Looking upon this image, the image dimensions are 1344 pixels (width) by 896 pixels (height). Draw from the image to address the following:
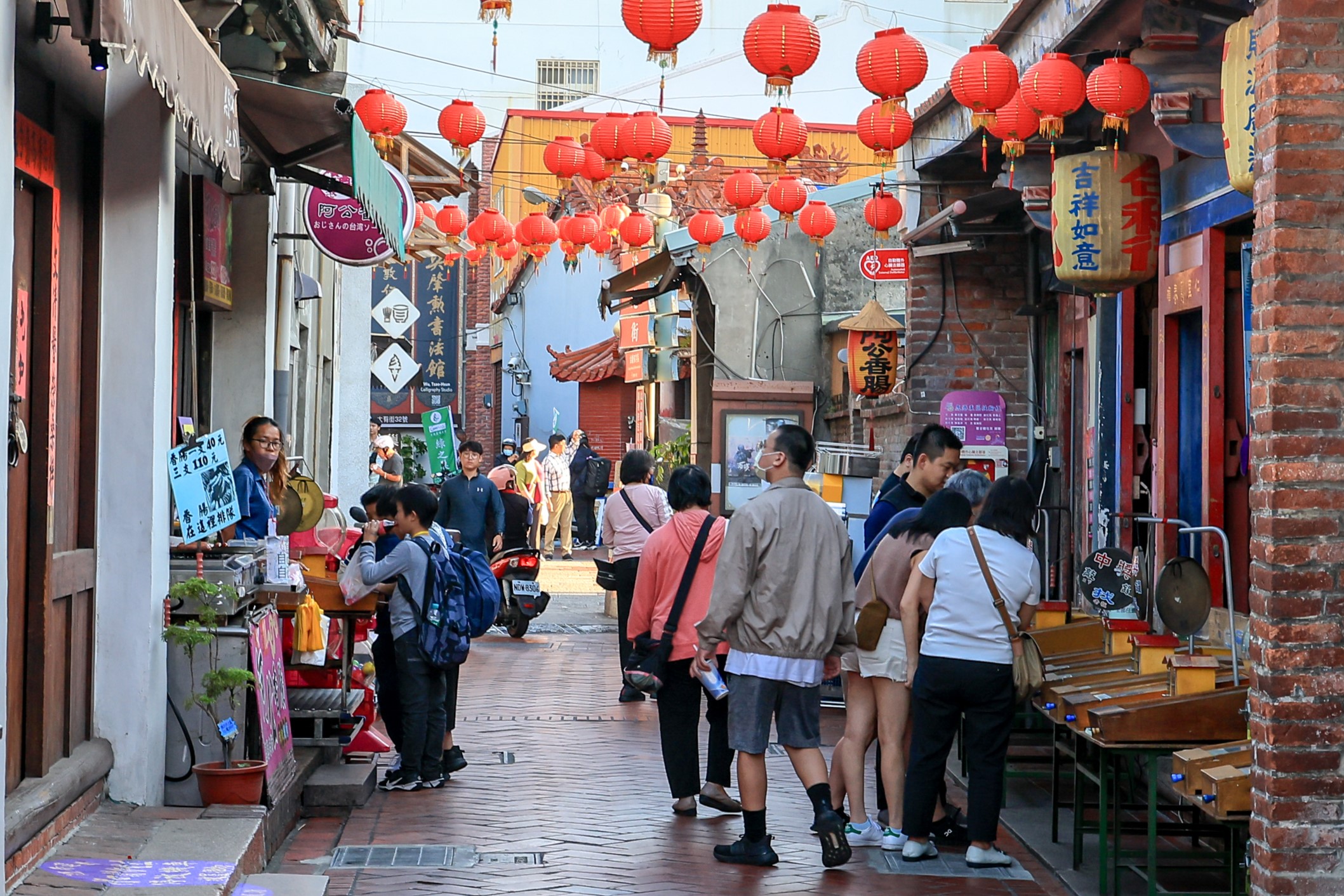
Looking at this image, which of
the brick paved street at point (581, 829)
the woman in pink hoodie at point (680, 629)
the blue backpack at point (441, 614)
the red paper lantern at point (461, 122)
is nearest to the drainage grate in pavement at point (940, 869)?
the brick paved street at point (581, 829)

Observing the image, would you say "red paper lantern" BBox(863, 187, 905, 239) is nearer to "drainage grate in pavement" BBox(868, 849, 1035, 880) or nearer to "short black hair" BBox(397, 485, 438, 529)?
"short black hair" BBox(397, 485, 438, 529)

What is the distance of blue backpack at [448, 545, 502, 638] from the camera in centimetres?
873

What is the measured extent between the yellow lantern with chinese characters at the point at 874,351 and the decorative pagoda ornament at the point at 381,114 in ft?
21.2

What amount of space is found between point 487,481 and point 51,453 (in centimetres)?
930

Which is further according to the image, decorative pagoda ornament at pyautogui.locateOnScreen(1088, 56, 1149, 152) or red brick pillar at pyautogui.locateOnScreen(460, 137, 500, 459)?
red brick pillar at pyautogui.locateOnScreen(460, 137, 500, 459)

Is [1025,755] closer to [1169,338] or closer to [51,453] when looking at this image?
[1169,338]

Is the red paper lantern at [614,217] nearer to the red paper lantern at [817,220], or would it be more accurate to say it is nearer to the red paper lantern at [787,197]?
the red paper lantern at [817,220]

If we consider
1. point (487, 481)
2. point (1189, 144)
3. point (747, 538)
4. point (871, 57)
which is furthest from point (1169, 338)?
point (487, 481)

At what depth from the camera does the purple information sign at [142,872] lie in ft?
17.8

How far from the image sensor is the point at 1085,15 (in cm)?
950

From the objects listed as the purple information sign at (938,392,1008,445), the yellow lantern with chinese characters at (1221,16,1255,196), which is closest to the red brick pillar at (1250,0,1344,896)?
the yellow lantern with chinese characters at (1221,16,1255,196)

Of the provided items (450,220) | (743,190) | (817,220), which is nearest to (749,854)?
(743,190)

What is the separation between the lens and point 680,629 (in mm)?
8094

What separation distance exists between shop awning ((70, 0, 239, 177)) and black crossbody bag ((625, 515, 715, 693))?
10.1 ft
